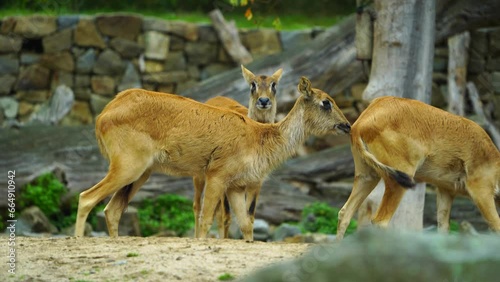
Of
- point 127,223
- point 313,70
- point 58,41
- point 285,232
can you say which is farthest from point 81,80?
point 285,232

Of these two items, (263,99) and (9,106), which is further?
(9,106)

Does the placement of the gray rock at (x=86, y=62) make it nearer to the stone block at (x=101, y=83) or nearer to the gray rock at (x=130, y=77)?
the stone block at (x=101, y=83)

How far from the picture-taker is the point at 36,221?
56.1 ft

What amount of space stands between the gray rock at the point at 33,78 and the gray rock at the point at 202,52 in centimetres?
318

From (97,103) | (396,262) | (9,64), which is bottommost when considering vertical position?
(97,103)

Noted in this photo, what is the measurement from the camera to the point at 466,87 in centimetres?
1983

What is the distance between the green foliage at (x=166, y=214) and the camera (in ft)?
59.2

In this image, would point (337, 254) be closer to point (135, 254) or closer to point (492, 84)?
point (135, 254)

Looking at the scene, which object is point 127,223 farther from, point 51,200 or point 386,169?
point 386,169

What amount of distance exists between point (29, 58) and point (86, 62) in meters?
1.27

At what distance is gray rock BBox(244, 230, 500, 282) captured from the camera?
6.12m

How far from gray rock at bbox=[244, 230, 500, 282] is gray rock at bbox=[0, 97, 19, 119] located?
55.6ft

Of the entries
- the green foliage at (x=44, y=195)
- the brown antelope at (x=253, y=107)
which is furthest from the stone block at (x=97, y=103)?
the brown antelope at (x=253, y=107)

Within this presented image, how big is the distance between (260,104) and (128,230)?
141 inches
